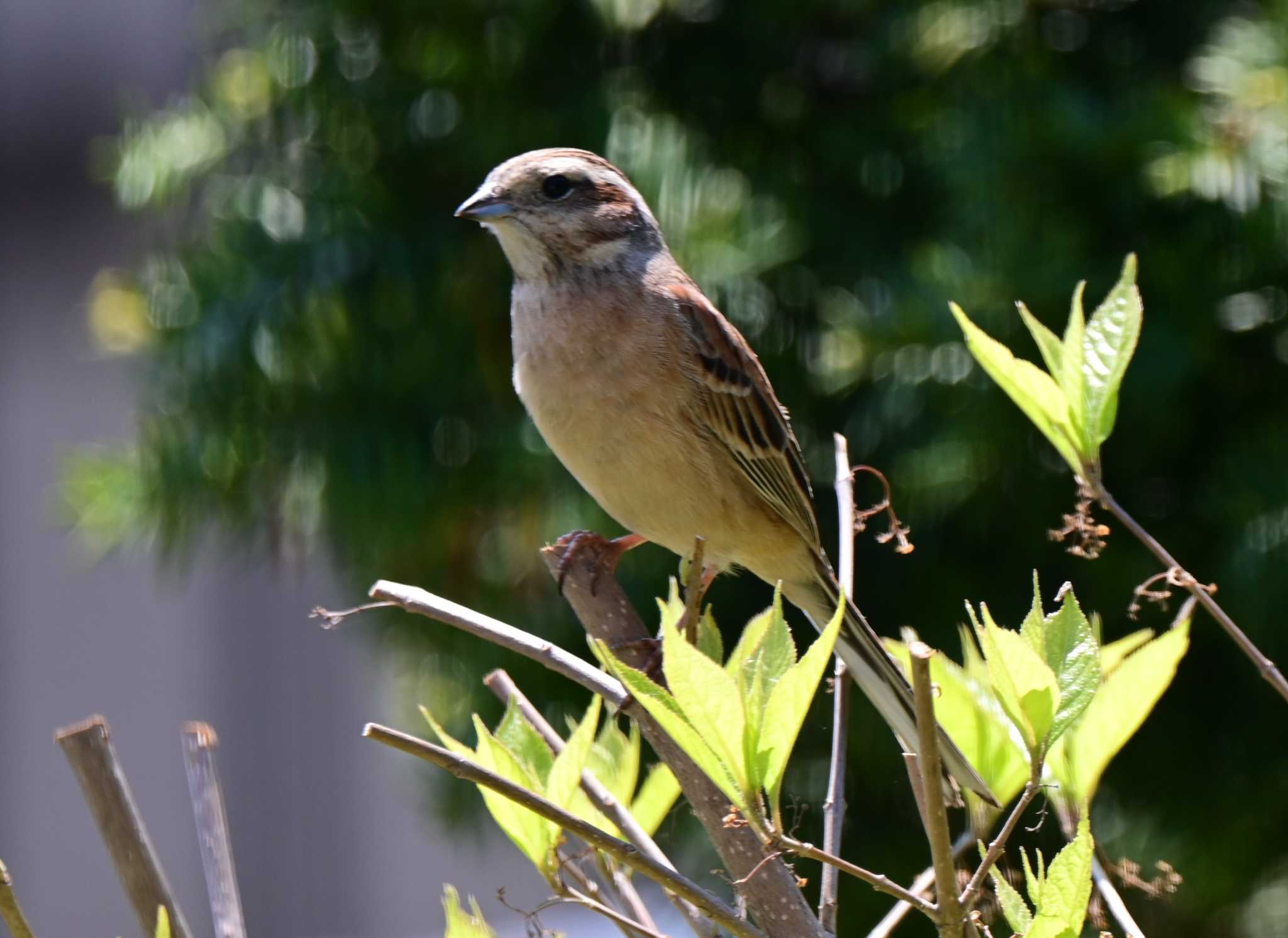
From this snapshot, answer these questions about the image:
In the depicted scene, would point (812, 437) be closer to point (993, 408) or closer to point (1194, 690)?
point (993, 408)

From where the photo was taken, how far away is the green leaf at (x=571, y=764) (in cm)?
96

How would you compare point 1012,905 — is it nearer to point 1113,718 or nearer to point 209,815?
point 1113,718

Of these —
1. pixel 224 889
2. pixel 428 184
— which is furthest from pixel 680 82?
pixel 224 889

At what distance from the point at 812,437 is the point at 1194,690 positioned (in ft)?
2.53

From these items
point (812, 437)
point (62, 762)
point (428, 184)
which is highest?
point (428, 184)

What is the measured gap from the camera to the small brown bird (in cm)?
202

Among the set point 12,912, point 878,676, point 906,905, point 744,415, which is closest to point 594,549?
point 878,676

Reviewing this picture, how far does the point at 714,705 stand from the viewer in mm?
784

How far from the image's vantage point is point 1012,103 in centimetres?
238

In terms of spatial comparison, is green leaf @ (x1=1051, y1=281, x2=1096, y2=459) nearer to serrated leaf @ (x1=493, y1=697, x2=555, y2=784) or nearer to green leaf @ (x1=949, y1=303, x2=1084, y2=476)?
green leaf @ (x1=949, y1=303, x2=1084, y2=476)

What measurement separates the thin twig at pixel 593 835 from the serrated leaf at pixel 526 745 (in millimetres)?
268

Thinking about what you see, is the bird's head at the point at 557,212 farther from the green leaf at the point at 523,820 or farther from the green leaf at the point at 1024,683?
the green leaf at the point at 1024,683

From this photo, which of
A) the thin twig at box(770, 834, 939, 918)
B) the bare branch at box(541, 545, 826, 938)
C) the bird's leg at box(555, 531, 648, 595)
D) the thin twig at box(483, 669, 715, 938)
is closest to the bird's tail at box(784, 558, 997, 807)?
the bird's leg at box(555, 531, 648, 595)

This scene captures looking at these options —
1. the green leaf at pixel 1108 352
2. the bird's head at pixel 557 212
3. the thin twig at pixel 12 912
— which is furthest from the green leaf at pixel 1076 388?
the bird's head at pixel 557 212
